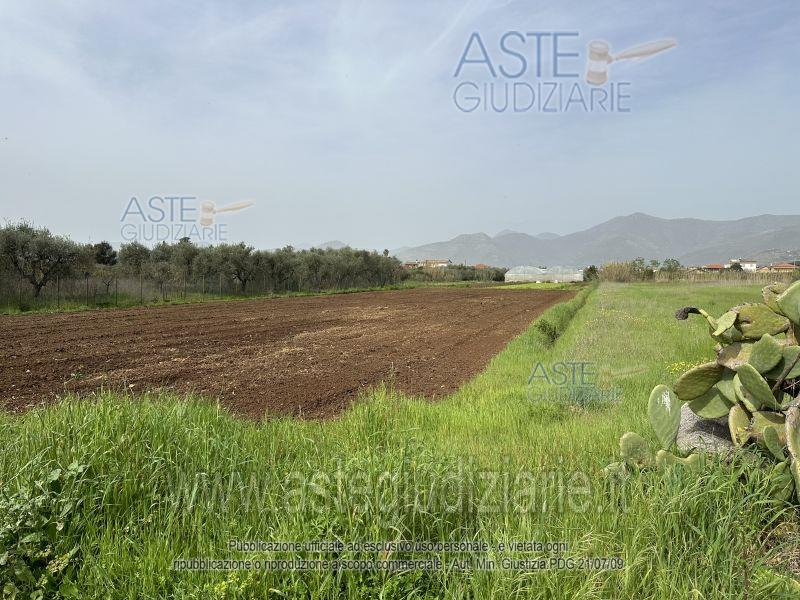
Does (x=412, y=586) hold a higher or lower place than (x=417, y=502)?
lower

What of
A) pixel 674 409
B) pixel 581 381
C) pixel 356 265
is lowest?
pixel 581 381

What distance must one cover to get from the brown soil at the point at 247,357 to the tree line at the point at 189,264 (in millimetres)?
6859

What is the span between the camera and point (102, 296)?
28.0 meters

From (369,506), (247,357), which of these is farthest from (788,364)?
→ (247,357)

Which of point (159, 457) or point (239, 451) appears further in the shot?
point (239, 451)

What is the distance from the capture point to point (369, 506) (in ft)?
8.00

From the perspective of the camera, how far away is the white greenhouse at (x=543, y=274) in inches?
4313

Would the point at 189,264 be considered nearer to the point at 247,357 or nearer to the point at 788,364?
the point at 247,357

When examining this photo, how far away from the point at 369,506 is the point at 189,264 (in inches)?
1737

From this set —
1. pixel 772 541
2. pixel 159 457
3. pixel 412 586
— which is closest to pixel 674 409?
pixel 772 541

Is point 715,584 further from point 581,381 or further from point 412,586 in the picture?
point 581,381

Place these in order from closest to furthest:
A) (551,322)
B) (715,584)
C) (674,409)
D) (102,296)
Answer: (715,584), (674,409), (551,322), (102,296)

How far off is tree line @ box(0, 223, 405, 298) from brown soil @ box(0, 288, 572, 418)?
6859 millimetres

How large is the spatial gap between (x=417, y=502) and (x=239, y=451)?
1.80m
